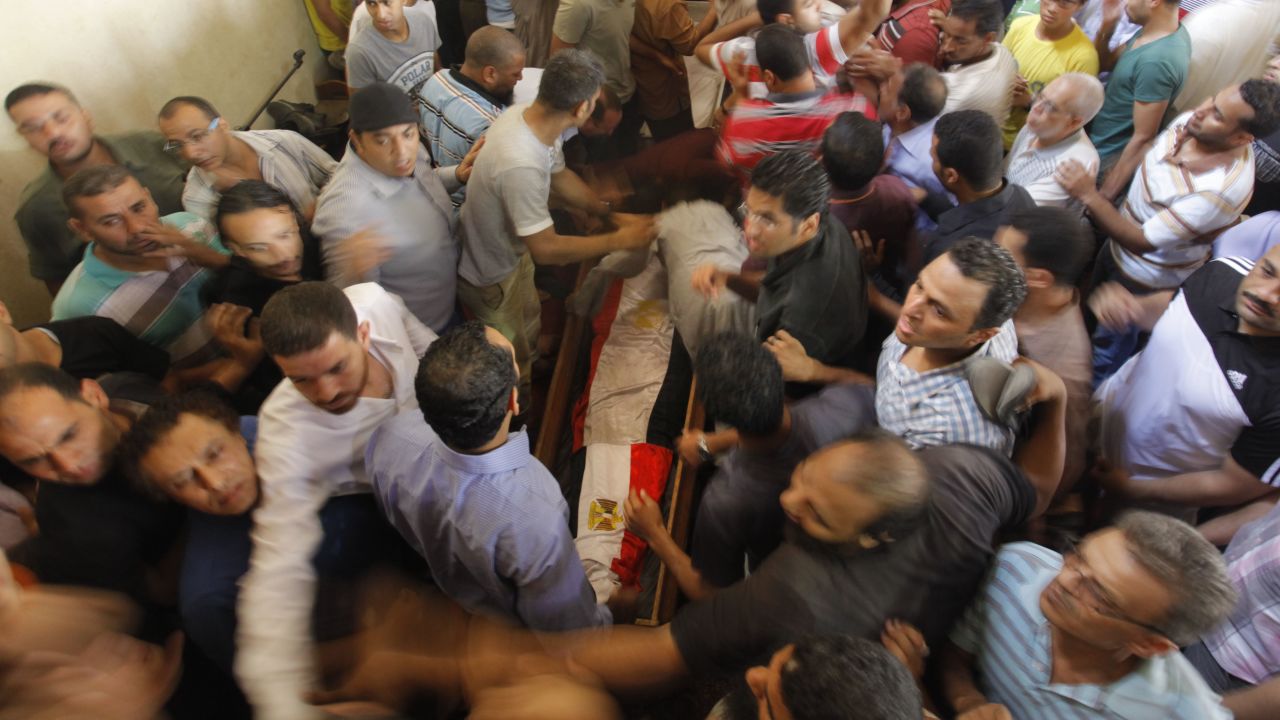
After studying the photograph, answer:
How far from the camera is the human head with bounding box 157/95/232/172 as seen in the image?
108 inches

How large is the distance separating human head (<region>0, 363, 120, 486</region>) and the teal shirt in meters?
4.12

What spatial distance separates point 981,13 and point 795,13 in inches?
34.6

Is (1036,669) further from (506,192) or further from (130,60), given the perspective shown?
(130,60)

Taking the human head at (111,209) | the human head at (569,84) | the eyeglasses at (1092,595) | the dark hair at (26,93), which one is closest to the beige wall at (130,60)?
the dark hair at (26,93)

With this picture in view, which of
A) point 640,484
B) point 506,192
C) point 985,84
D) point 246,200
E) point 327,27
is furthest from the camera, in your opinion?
point 327,27

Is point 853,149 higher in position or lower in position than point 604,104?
higher

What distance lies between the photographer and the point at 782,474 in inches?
72.2

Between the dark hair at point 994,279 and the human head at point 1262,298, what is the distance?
63 centimetres

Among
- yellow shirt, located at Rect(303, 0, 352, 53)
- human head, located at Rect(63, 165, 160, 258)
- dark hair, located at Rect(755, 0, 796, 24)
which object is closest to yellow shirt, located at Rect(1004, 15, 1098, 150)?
dark hair, located at Rect(755, 0, 796, 24)

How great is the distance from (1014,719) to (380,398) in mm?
1821

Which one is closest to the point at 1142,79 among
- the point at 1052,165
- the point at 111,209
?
the point at 1052,165

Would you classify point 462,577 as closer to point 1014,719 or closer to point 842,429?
point 842,429

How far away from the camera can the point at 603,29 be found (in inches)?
154

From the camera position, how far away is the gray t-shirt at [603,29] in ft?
12.5
